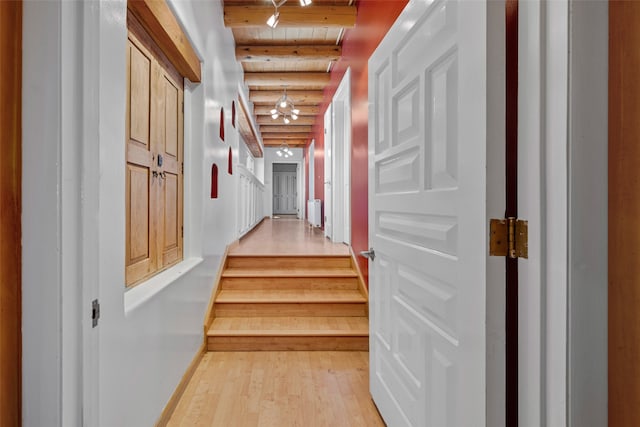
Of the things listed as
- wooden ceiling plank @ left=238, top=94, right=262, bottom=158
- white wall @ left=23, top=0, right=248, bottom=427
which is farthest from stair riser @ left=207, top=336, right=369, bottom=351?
wooden ceiling plank @ left=238, top=94, right=262, bottom=158

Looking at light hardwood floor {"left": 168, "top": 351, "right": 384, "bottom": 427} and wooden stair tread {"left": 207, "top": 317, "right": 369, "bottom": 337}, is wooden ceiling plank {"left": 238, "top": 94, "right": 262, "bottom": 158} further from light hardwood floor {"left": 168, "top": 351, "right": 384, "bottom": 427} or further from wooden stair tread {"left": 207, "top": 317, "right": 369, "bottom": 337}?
light hardwood floor {"left": 168, "top": 351, "right": 384, "bottom": 427}

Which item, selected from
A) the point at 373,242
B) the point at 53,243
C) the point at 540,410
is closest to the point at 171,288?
the point at 373,242

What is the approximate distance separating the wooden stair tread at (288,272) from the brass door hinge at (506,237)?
231cm

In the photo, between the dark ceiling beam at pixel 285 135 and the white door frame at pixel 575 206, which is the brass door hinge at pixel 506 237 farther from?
the dark ceiling beam at pixel 285 135

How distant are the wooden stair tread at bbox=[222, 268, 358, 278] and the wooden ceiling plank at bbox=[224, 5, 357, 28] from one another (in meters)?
2.23

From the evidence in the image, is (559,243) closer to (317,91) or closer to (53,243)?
(53,243)

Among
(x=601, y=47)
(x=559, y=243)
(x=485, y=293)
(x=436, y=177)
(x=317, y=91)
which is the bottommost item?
(x=485, y=293)

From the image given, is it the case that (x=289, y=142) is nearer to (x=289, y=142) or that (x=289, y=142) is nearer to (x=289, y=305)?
(x=289, y=142)

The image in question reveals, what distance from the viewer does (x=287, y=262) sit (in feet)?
11.2

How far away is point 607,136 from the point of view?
74 cm

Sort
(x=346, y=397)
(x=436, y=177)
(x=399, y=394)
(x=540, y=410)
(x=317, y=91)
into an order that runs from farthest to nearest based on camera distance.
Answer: (x=317, y=91) < (x=346, y=397) < (x=399, y=394) < (x=436, y=177) < (x=540, y=410)

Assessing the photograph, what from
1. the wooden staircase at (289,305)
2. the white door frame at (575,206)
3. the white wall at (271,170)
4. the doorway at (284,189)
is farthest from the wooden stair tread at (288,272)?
the doorway at (284,189)

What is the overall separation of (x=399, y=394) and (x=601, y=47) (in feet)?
4.43

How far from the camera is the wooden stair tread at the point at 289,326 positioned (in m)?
2.58
